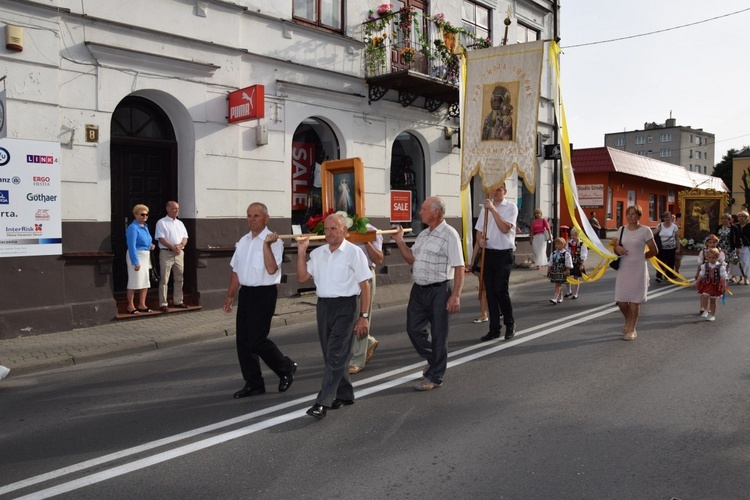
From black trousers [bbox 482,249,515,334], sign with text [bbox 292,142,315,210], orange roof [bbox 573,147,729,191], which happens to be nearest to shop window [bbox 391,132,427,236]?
sign with text [bbox 292,142,315,210]

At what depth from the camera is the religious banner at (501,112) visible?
939cm

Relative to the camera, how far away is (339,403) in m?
5.38

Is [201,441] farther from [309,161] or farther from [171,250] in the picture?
[309,161]

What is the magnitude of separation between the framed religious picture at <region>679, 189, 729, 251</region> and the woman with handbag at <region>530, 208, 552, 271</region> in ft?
11.8

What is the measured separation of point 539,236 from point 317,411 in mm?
12801

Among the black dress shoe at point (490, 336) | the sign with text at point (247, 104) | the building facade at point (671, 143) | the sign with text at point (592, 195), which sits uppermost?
the building facade at point (671, 143)

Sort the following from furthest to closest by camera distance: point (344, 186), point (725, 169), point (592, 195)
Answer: point (725, 169) → point (592, 195) → point (344, 186)

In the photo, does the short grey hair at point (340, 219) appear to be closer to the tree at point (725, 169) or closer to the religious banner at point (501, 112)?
the religious banner at point (501, 112)

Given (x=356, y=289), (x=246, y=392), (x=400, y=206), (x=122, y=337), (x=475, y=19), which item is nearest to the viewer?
(x=356, y=289)

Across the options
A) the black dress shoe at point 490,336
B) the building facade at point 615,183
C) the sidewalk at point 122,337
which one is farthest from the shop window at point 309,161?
the building facade at point 615,183

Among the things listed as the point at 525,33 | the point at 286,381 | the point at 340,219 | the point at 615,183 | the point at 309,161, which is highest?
the point at 525,33

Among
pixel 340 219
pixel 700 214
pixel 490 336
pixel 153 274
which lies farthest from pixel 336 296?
pixel 700 214

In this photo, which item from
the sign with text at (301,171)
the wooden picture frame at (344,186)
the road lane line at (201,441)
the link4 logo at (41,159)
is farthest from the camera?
the sign with text at (301,171)

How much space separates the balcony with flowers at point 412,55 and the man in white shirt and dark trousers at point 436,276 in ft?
26.9
